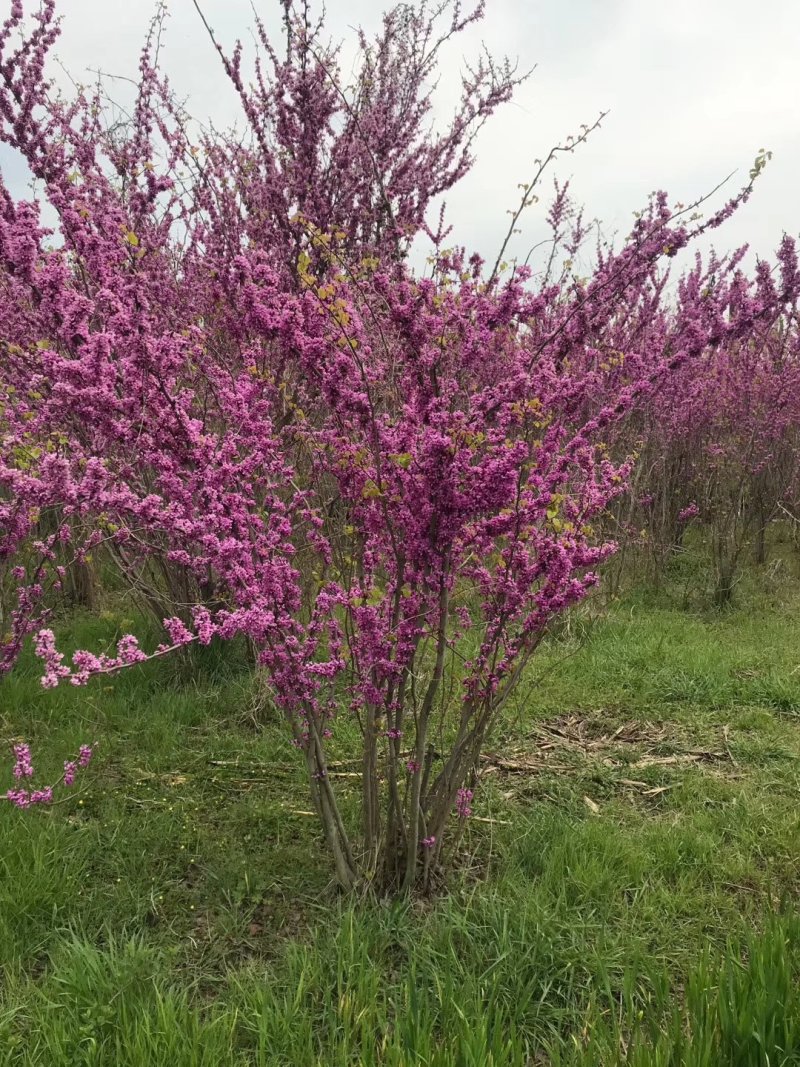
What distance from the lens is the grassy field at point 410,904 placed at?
2.01m

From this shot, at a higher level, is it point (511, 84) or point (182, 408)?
point (511, 84)

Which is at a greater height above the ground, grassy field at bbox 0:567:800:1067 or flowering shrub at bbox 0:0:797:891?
flowering shrub at bbox 0:0:797:891

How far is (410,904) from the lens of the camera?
8.78ft

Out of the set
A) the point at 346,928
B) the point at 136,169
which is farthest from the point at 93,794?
the point at 136,169

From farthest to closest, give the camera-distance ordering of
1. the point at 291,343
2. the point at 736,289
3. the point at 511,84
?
the point at 736,289
the point at 511,84
the point at 291,343

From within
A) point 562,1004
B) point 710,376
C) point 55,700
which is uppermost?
point 710,376

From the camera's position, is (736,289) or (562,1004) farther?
(736,289)

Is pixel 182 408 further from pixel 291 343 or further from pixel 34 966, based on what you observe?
pixel 34 966

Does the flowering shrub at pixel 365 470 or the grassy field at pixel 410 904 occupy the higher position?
the flowering shrub at pixel 365 470

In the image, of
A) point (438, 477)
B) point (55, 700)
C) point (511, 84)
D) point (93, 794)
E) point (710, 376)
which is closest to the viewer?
point (438, 477)

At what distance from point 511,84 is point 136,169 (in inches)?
117

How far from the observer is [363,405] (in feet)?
7.77

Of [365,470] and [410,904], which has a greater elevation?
[365,470]

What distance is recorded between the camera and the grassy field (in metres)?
2.01
